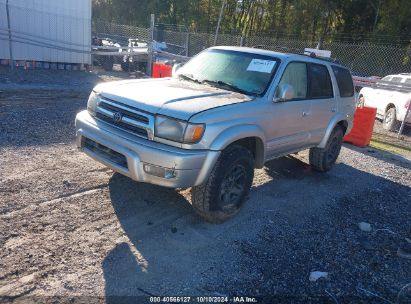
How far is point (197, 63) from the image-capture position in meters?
5.36

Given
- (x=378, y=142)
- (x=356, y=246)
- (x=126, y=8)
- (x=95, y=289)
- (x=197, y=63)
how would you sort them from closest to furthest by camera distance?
(x=95, y=289)
(x=356, y=246)
(x=197, y=63)
(x=378, y=142)
(x=126, y=8)

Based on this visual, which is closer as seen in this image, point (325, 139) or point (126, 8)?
point (325, 139)

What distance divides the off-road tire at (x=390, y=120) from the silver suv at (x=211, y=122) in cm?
709

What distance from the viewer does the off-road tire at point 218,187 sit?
3924mm

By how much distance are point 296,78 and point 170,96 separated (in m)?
2.03

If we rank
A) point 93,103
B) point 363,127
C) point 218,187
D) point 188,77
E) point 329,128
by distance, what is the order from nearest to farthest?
point 218,187, point 93,103, point 188,77, point 329,128, point 363,127

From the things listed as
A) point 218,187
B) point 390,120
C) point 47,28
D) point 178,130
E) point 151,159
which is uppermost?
point 47,28

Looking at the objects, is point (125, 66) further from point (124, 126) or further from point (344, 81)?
point (124, 126)

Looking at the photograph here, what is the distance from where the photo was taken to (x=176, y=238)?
12.6 feet

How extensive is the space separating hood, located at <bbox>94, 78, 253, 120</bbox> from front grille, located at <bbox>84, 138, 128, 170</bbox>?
1.76 ft

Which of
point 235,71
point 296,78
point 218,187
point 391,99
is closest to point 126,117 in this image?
point 218,187

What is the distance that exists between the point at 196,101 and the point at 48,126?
414 centimetres

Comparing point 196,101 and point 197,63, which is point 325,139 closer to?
point 197,63

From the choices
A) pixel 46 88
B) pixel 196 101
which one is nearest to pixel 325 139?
pixel 196 101
